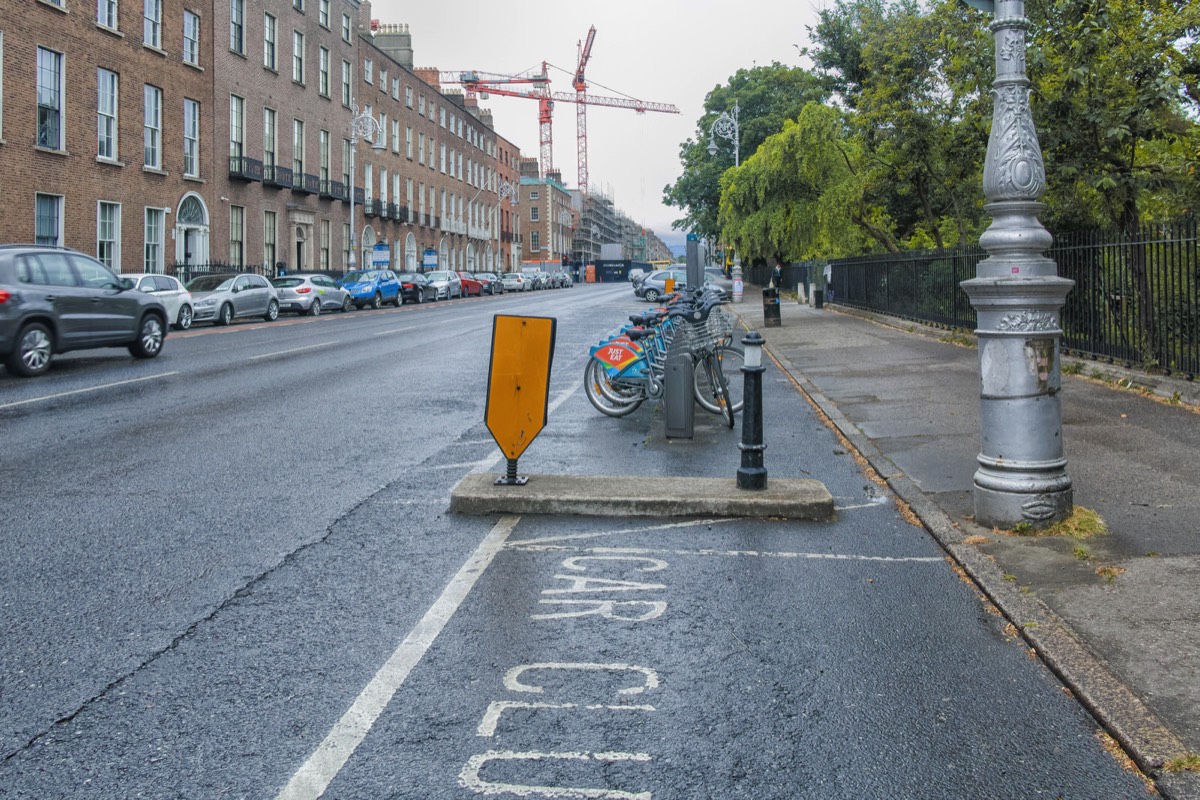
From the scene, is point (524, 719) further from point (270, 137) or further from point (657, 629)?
point (270, 137)

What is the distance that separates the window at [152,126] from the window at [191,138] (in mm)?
1713

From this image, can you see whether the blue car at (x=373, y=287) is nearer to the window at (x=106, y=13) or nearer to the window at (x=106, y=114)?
the window at (x=106, y=114)

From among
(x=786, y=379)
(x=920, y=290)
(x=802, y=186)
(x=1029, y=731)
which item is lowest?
(x=1029, y=731)

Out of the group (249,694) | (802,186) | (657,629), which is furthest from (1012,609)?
(802,186)

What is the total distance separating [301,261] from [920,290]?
106 ft

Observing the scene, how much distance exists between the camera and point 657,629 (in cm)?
449

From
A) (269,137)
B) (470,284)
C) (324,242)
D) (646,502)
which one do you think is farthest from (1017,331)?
(470,284)

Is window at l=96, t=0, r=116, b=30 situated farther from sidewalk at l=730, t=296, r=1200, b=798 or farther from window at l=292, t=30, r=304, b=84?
sidewalk at l=730, t=296, r=1200, b=798

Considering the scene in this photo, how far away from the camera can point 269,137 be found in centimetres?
4353

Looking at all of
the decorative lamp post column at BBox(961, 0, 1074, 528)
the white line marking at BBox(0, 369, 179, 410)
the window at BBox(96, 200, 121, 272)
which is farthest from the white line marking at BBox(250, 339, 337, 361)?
the window at BBox(96, 200, 121, 272)

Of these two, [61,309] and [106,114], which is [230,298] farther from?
[61,309]

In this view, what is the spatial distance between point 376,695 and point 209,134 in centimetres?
3824

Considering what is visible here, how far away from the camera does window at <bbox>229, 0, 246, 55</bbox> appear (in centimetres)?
3978

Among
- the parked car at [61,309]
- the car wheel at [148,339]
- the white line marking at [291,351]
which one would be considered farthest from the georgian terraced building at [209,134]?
the parked car at [61,309]
